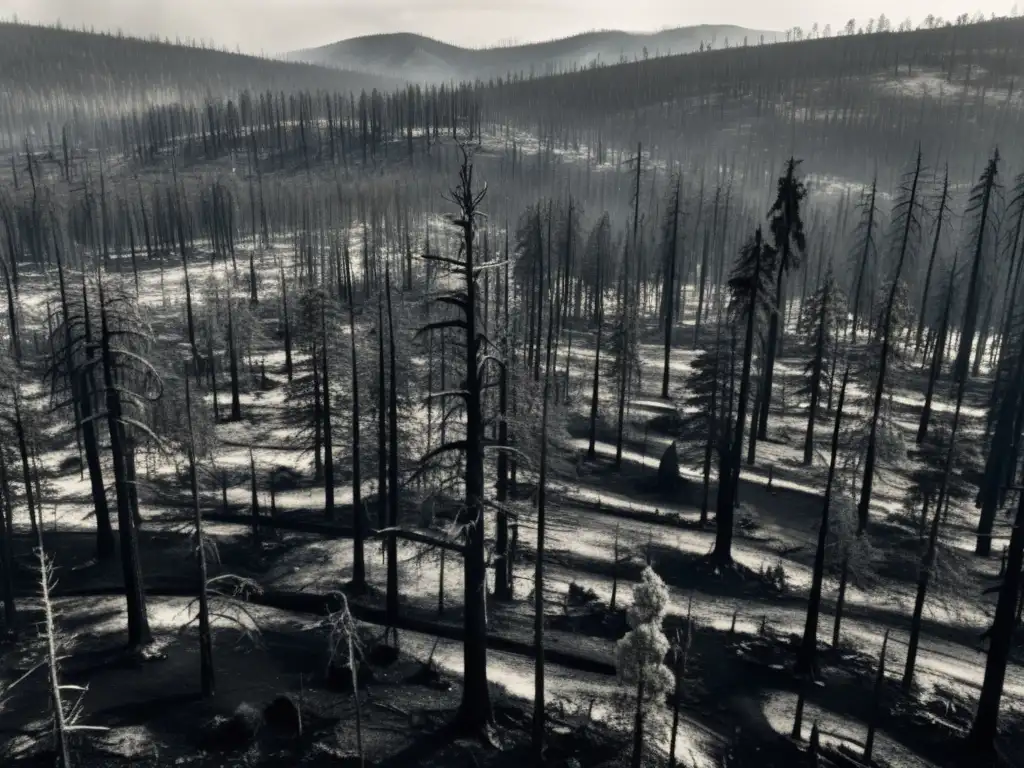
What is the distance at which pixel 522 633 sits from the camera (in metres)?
25.0

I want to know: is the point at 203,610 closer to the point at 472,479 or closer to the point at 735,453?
the point at 472,479

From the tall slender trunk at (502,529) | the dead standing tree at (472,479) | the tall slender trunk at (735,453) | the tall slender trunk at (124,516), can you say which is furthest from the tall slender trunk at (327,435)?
the tall slender trunk at (735,453)

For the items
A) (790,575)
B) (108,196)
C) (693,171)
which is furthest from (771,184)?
(790,575)

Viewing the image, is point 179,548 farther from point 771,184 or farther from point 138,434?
point 771,184

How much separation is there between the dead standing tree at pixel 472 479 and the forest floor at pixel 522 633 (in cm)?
114

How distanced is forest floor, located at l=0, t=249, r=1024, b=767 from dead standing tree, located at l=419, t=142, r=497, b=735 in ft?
3.73

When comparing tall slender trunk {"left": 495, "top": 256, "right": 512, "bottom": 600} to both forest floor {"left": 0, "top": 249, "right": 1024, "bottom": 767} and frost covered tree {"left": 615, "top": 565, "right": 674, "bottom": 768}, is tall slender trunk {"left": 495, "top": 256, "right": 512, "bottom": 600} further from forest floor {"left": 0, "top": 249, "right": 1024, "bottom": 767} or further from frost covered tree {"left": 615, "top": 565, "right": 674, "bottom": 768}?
frost covered tree {"left": 615, "top": 565, "right": 674, "bottom": 768}

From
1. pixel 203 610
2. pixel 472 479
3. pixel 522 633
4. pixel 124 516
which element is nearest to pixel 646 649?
pixel 472 479

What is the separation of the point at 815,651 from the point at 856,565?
461 centimetres

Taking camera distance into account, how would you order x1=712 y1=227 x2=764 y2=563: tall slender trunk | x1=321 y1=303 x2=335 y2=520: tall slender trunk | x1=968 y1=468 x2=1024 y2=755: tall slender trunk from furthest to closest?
x1=321 y1=303 x2=335 y2=520: tall slender trunk
x1=712 y1=227 x2=764 y2=563: tall slender trunk
x1=968 y1=468 x2=1024 y2=755: tall slender trunk

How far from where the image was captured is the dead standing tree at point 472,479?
52.3 ft

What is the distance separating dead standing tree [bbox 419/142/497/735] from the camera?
1593 centimetres

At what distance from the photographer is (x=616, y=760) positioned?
1833 centimetres

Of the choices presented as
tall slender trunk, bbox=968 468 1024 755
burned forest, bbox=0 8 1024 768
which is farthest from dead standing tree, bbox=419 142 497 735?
tall slender trunk, bbox=968 468 1024 755
